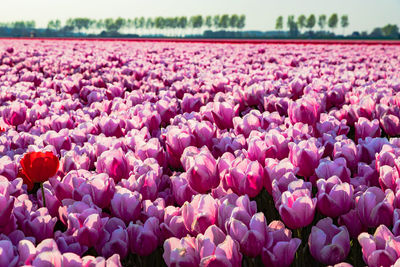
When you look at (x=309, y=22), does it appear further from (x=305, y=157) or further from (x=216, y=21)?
(x=305, y=157)

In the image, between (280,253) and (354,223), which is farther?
(354,223)

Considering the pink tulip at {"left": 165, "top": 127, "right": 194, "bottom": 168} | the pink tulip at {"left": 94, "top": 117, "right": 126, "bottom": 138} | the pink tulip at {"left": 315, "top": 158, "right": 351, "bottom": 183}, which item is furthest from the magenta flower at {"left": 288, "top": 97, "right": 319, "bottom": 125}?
the pink tulip at {"left": 94, "top": 117, "right": 126, "bottom": 138}

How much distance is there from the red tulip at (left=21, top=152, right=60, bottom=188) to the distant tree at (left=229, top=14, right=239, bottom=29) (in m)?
197

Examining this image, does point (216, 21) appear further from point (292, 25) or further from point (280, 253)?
point (280, 253)

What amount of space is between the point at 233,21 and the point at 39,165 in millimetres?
197541

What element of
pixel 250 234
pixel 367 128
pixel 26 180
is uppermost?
pixel 367 128

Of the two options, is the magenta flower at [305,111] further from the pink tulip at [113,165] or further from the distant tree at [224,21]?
the distant tree at [224,21]

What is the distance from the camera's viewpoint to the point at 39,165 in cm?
214

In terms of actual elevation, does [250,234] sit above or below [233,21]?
below

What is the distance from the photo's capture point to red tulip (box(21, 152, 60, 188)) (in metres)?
2.13

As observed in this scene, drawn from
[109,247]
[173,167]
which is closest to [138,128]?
[173,167]

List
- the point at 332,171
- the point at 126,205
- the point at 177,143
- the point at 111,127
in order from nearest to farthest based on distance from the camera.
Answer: the point at 126,205
the point at 332,171
the point at 177,143
the point at 111,127

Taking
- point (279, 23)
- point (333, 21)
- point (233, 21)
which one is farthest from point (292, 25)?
point (233, 21)

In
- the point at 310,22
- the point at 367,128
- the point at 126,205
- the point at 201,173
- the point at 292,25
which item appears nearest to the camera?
the point at 126,205
